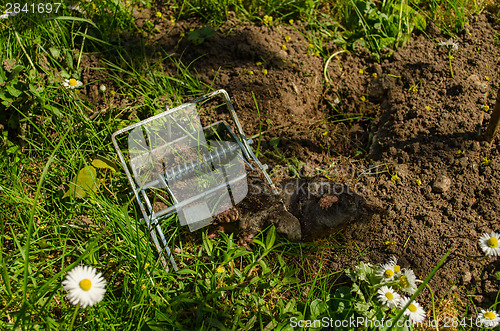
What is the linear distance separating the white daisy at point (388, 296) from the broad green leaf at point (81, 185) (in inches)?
59.3

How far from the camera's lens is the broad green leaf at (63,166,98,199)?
2.00 m

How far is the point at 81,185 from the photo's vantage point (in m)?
2.03

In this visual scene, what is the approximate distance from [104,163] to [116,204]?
26cm

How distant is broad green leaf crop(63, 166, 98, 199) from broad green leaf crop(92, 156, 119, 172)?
67mm

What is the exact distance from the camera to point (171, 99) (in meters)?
2.48

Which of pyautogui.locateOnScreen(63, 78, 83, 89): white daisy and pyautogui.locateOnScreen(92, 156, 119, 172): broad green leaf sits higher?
pyautogui.locateOnScreen(63, 78, 83, 89): white daisy

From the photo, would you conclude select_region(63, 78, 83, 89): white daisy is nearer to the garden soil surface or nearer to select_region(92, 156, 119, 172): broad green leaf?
the garden soil surface

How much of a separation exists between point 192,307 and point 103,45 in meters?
1.95

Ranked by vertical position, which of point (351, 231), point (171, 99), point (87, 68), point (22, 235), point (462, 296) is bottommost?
point (462, 296)

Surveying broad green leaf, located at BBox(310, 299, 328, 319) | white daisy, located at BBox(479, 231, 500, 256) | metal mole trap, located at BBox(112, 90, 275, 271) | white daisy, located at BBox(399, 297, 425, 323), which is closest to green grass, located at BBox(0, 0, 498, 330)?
broad green leaf, located at BBox(310, 299, 328, 319)

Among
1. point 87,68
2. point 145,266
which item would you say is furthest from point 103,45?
point 145,266

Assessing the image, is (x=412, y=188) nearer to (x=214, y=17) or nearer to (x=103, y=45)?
(x=214, y=17)

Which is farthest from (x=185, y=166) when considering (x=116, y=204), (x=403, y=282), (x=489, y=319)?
(x=489, y=319)
